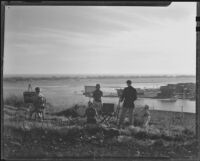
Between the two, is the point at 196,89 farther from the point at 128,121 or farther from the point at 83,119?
the point at 83,119

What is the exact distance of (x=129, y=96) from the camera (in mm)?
1772

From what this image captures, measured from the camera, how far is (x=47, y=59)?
5.72ft

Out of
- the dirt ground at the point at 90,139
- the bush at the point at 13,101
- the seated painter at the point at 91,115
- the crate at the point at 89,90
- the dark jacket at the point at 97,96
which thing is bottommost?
the dirt ground at the point at 90,139

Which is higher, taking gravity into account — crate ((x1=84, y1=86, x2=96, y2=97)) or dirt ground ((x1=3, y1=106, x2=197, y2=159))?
crate ((x1=84, y1=86, x2=96, y2=97))

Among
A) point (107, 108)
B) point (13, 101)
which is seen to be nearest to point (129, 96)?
point (107, 108)

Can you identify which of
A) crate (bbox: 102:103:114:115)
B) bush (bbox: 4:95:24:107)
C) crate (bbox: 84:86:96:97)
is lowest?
crate (bbox: 102:103:114:115)

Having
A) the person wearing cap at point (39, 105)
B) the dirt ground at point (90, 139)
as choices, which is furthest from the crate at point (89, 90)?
the person wearing cap at point (39, 105)

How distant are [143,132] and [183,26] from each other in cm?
70

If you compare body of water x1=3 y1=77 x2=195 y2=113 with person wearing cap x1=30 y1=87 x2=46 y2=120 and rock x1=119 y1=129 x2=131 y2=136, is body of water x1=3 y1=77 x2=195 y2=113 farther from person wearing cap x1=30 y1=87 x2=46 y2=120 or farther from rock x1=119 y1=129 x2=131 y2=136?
rock x1=119 y1=129 x2=131 y2=136

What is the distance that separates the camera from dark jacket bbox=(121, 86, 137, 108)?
176 cm

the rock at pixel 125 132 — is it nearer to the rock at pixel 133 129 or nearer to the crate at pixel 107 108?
the rock at pixel 133 129

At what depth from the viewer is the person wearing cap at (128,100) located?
5.75 feet

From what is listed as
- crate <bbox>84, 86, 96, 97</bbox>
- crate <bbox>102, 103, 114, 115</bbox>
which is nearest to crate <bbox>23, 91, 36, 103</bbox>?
crate <bbox>84, 86, 96, 97</bbox>

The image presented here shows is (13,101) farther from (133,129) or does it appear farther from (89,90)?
(133,129)
